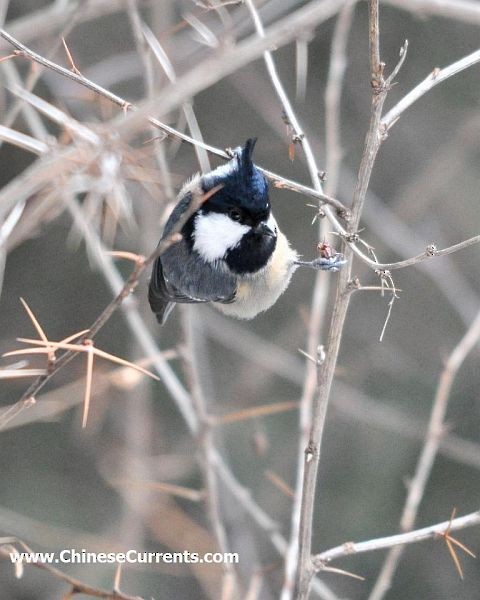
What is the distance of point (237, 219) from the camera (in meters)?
1.91

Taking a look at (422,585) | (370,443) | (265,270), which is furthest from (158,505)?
(265,270)

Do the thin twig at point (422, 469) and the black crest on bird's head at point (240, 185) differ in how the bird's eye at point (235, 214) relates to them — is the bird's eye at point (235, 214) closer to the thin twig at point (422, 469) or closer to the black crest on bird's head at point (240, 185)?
the black crest on bird's head at point (240, 185)

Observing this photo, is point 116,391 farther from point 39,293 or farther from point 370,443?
point 370,443

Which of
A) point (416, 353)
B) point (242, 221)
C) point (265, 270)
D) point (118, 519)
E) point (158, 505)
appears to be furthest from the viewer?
point (416, 353)

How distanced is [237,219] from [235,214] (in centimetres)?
1

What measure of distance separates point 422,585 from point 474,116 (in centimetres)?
209

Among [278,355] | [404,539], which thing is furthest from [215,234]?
[278,355]

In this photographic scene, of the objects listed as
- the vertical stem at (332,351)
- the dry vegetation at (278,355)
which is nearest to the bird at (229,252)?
the vertical stem at (332,351)

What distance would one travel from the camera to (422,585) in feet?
11.5

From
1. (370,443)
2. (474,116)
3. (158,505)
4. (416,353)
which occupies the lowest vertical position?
(158,505)

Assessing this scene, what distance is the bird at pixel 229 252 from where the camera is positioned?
71.9 inches

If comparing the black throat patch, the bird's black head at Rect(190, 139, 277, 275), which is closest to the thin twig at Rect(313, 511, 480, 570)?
the bird's black head at Rect(190, 139, 277, 275)

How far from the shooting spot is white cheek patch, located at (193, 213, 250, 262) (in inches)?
76.4

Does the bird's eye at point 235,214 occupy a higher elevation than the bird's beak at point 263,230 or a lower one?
higher
